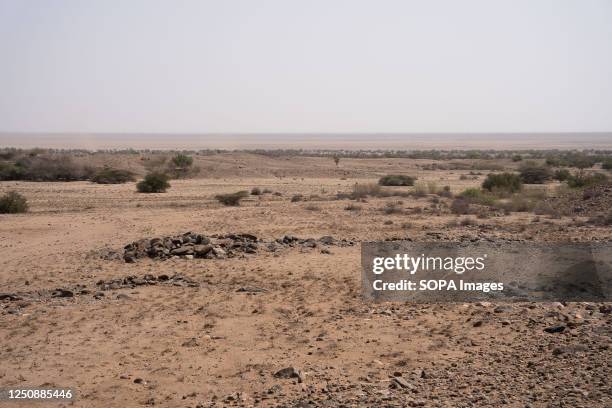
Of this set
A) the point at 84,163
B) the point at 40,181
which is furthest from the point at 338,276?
the point at 84,163

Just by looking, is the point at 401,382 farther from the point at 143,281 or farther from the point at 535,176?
the point at 535,176

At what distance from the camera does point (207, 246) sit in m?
15.8

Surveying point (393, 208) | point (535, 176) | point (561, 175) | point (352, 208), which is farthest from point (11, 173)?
point (561, 175)

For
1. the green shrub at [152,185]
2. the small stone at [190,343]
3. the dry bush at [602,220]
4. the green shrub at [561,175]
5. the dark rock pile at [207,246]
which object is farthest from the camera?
the green shrub at [561,175]

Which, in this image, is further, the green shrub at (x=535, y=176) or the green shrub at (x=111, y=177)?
the green shrub at (x=535, y=176)

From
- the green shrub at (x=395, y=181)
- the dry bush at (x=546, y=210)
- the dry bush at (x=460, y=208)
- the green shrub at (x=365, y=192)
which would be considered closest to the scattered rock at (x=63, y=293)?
the dry bush at (x=460, y=208)

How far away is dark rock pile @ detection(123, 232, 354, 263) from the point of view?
15.7 metres

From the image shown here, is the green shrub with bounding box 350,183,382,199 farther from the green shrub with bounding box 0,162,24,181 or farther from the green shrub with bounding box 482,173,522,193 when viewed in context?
the green shrub with bounding box 0,162,24,181

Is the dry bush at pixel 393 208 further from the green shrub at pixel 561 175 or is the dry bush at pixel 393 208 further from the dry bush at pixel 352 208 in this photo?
the green shrub at pixel 561 175

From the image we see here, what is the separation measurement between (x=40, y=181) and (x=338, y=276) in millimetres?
35227

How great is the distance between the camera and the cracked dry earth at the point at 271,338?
289 inches

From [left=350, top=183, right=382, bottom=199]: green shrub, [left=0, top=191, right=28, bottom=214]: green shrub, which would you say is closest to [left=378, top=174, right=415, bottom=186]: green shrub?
[left=350, top=183, right=382, bottom=199]: green shrub

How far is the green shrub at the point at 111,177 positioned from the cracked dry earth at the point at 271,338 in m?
25.7

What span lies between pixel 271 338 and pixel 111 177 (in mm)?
35538
